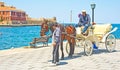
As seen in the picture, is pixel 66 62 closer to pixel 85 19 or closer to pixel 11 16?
pixel 85 19

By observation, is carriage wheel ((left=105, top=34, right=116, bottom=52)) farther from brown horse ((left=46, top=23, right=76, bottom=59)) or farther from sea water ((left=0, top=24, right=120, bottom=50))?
sea water ((left=0, top=24, right=120, bottom=50))

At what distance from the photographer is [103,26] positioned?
55.9ft

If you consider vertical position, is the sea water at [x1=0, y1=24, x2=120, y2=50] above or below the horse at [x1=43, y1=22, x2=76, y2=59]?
below

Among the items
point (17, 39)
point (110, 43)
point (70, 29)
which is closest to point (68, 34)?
point (70, 29)

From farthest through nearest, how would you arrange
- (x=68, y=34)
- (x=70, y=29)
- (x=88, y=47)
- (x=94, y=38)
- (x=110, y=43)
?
(x=110, y=43) → (x=94, y=38) → (x=88, y=47) → (x=70, y=29) → (x=68, y=34)

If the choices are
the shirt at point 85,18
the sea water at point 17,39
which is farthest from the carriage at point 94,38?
the sea water at point 17,39

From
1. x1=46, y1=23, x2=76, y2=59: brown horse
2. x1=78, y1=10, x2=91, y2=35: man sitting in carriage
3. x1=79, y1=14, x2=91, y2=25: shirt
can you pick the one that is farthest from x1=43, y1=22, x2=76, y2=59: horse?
x1=79, y1=14, x2=91, y2=25: shirt

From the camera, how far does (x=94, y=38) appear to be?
52.6ft

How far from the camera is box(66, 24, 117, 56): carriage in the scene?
15.6 meters

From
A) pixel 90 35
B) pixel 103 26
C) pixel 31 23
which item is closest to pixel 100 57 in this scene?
pixel 90 35

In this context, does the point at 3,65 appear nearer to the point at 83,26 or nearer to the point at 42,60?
the point at 42,60

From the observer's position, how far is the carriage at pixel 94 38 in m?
15.6

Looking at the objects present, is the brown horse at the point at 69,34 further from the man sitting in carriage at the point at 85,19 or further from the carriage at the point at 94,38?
the man sitting in carriage at the point at 85,19

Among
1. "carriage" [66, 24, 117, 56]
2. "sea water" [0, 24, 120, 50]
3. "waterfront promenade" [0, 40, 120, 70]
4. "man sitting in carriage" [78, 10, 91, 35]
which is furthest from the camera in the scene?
"sea water" [0, 24, 120, 50]
